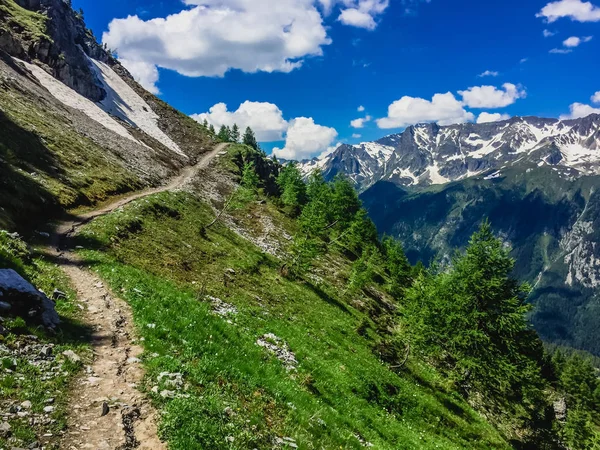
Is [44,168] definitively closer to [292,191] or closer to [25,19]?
[292,191]

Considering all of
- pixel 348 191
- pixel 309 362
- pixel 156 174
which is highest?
pixel 348 191

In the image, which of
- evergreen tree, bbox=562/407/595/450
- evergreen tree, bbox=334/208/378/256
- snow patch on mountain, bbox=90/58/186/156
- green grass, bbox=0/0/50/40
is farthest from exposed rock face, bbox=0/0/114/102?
evergreen tree, bbox=562/407/595/450

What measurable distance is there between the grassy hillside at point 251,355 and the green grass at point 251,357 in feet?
0.25

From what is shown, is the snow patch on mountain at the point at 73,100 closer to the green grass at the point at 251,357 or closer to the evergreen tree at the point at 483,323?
the green grass at the point at 251,357

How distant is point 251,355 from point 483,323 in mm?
23032

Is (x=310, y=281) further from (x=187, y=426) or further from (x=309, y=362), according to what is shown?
(x=187, y=426)

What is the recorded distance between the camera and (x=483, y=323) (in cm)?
3195

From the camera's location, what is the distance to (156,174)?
68.2m

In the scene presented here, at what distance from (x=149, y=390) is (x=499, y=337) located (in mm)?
30818

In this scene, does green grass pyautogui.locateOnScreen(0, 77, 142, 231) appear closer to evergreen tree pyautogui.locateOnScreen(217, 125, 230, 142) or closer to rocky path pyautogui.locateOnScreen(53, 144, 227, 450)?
rocky path pyautogui.locateOnScreen(53, 144, 227, 450)

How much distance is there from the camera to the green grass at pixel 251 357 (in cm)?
1174

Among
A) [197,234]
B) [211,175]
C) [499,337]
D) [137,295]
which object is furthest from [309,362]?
[211,175]

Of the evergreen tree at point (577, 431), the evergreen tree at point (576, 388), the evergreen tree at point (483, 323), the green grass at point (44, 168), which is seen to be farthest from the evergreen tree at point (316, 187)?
the evergreen tree at point (576, 388)

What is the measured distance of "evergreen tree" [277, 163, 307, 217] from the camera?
3438 inches
